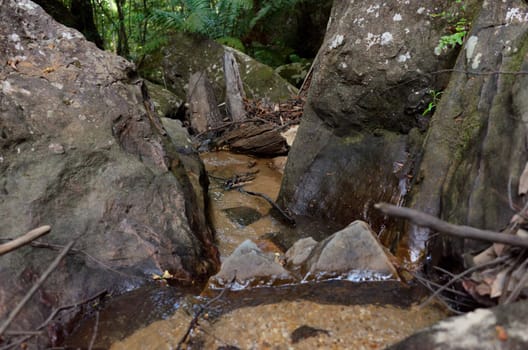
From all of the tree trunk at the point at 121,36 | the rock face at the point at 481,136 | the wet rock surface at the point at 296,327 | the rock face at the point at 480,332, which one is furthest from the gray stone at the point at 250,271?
the tree trunk at the point at 121,36

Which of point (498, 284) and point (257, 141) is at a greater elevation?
point (257, 141)

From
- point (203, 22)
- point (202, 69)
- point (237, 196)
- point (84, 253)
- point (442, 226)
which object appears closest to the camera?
point (442, 226)

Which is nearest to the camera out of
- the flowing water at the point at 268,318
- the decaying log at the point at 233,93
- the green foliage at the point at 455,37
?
the flowing water at the point at 268,318

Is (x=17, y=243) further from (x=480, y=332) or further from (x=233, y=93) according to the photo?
(x=233, y=93)

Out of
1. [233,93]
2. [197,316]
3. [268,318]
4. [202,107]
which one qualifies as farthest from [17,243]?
[202,107]

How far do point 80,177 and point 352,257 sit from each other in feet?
6.22

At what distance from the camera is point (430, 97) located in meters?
3.46

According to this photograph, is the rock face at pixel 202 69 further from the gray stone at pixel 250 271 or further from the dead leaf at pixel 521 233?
the dead leaf at pixel 521 233

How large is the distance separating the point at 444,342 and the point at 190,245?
1860 mm

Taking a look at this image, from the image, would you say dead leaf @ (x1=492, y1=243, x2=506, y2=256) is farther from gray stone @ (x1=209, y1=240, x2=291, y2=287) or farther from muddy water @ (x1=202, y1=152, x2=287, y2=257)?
muddy water @ (x1=202, y1=152, x2=287, y2=257)

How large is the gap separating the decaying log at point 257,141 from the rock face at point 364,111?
1760 mm

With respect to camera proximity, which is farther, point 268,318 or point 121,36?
point 121,36

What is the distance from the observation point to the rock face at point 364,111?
138 inches

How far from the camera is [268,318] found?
202cm
